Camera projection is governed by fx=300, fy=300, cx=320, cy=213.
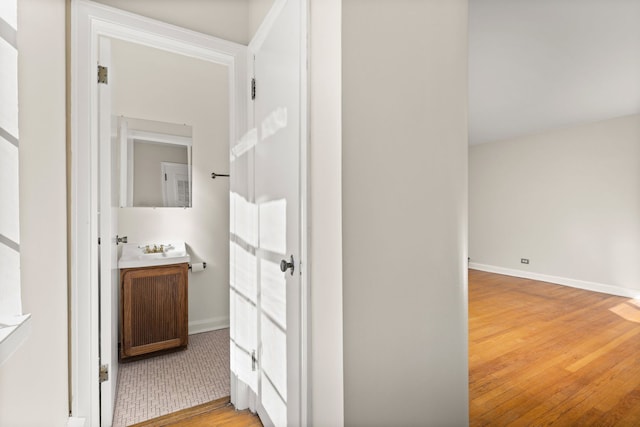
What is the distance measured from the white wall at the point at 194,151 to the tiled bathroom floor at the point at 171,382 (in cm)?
55

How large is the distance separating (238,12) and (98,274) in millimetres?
1700

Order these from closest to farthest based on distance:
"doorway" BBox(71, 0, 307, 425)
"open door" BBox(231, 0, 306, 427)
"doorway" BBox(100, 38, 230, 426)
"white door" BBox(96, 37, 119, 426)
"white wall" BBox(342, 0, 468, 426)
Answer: "white wall" BBox(342, 0, 468, 426), "open door" BBox(231, 0, 306, 427), "doorway" BBox(71, 0, 307, 425), "white door" BBox(96, 37, 119, 426), "doorway" BBox(100, 38, 230, 426)

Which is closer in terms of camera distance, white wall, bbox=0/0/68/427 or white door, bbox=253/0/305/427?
white wall, bbox=0/0/68/427

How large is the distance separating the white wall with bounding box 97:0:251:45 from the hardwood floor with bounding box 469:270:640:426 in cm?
270

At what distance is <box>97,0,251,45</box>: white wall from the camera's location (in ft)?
5.26

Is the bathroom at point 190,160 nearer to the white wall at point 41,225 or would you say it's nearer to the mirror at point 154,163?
the mirror at point 154,163

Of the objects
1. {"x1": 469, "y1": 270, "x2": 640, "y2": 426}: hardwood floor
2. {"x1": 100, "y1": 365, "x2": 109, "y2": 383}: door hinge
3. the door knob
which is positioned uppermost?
the door knob

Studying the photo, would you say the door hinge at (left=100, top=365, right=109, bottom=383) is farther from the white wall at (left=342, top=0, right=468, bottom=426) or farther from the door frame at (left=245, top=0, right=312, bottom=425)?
the white wall at (left=342, top=0, right=468, bottom=426)

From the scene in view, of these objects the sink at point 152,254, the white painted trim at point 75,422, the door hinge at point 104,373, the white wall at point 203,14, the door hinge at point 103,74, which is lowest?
the white painted trim at point 75,422

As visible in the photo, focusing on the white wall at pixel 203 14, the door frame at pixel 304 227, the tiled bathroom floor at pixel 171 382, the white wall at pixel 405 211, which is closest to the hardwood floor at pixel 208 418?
the tiled bathroom floor at pixel 171 382

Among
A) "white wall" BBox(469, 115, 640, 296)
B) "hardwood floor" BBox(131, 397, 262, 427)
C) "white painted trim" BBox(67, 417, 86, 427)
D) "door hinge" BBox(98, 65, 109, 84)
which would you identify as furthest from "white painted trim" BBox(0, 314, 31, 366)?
"white wall" BBox(469, 115, 640, 296)

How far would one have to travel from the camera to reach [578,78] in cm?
310

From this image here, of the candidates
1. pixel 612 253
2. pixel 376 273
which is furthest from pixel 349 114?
pixel 612 253

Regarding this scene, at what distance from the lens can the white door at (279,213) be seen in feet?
4.05
